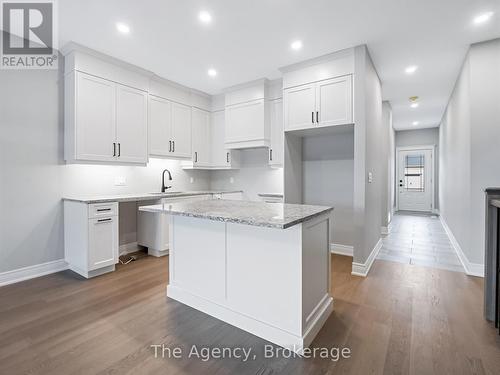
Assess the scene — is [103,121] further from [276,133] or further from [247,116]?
[276,133]

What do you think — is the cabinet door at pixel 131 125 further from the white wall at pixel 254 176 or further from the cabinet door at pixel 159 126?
the white wall at pixel 254 176

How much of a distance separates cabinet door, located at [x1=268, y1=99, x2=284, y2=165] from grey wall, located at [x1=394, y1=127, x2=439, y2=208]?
21.9 feet

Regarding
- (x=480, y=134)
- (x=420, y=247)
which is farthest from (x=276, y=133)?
(x=420, y=247)

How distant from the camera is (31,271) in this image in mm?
3006

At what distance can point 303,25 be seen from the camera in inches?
106

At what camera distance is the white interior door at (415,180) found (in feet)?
27.6

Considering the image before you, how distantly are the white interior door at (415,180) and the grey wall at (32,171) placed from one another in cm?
944

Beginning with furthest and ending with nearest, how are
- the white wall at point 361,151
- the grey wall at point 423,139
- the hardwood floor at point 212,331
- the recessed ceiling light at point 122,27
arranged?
the grey wall at point 423,139 < the white wall at point 361,151 < the recessed ceiling light at point 122,27 < the hardwood floor at point 212,331

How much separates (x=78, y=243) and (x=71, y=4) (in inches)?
101

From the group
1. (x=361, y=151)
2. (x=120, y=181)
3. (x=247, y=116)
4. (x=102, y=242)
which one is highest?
(x=247, y=116)

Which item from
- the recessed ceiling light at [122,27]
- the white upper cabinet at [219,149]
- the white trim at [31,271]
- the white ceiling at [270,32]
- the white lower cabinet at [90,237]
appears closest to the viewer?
the white ceiling at [270,32]

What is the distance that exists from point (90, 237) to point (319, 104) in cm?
337

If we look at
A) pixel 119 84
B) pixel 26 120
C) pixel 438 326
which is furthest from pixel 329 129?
pixel 26 120

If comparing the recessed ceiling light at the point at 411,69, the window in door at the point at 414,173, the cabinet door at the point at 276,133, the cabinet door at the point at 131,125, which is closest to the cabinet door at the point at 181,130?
the cabinet door at the point at 131,125
